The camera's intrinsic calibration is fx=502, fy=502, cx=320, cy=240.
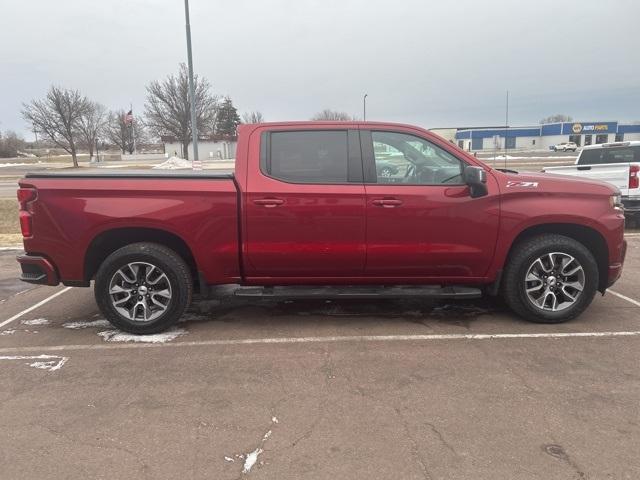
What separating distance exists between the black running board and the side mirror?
3.04 feet

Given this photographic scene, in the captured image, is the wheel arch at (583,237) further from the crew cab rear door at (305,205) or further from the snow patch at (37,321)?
the snow patch at (37,321)

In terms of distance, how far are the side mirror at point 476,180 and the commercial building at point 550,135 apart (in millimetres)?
76581

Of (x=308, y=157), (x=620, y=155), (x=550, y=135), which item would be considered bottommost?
(x=308, y=157)

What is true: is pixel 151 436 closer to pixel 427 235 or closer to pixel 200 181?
pixel 200 181

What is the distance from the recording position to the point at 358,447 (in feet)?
9.42

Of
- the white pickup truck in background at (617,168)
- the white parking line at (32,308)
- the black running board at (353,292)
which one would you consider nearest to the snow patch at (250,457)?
the black running board at (353,292)

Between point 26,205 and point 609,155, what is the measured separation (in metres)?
10.8

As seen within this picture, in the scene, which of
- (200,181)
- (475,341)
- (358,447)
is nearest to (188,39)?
(200,181)

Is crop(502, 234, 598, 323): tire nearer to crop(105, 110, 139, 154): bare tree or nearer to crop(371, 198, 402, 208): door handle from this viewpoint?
crop(371, 198, 402, 208): door handle

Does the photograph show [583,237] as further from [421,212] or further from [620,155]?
[620,155]

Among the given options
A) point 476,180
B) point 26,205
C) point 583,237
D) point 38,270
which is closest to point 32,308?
point 38,270

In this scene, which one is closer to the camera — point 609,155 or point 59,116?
point 609,155

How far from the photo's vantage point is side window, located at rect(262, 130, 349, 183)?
4.55m

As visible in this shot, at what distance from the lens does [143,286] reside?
4.63m
